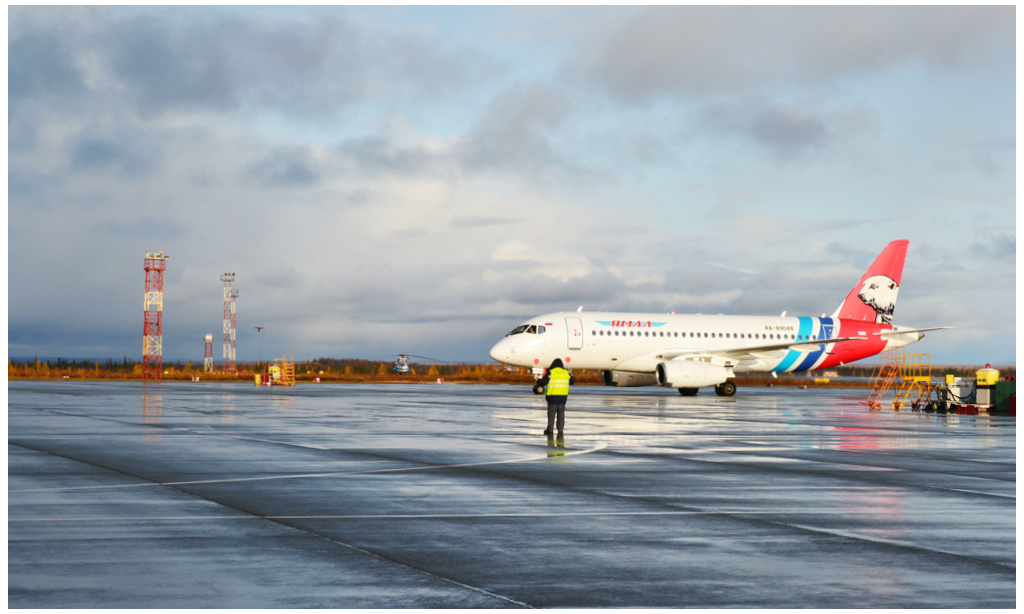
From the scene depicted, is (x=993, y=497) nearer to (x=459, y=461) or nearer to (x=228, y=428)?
(x=459, y=461)

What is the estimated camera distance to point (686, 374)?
4375 cm

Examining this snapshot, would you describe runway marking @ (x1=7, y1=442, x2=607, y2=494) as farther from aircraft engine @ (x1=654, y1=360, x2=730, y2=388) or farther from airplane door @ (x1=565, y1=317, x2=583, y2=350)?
airplane door @ (x1=565, y1=317, x2=583, y2=350)

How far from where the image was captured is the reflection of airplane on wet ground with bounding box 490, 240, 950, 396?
45.0 m

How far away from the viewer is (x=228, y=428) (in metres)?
23.1

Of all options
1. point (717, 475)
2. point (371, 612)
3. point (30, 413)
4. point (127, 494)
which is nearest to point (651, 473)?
point (717, 475)

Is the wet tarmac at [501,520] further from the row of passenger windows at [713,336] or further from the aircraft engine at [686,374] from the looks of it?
the row of passenger windows at [713,336]

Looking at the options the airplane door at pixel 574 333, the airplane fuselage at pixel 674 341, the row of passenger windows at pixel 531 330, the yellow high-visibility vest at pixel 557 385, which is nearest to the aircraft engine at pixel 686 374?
the airplane fuselage at pixel 674 341

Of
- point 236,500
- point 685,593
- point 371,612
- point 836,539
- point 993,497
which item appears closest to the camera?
point 371,612

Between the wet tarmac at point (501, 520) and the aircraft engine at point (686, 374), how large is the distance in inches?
841

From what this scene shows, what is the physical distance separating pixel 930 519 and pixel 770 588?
4.30 meters

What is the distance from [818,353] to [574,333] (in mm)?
13729

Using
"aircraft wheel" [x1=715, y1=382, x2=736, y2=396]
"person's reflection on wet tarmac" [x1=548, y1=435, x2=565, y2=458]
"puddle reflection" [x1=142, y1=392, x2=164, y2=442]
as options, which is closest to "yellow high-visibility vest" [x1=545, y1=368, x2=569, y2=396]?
"person's reflection on wet tarmac" [x1=548, y1=435, x2=565, y2=458]

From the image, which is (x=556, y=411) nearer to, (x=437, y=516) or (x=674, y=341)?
(x=437, y=516)

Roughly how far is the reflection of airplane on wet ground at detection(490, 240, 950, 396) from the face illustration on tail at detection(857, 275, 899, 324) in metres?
0.05
